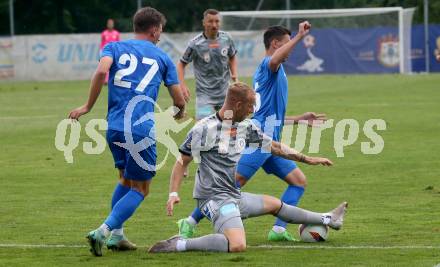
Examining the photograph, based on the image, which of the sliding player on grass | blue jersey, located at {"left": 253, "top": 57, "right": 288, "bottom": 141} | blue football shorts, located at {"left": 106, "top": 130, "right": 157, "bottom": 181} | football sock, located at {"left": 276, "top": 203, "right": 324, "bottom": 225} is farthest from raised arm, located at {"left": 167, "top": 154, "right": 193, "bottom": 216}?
blue jersey, located at {"left": 253, "top": 57, "right": 288, "bottom": 141}

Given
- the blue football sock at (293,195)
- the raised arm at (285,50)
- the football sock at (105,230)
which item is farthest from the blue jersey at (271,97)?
the football sock at (105,230)

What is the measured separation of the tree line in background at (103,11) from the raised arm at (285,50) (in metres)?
44.3

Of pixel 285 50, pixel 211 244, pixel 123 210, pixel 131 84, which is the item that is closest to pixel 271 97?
pixel 285 50

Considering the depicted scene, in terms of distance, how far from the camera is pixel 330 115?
24.1m

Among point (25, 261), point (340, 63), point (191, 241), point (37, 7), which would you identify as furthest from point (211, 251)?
point (37, 7)

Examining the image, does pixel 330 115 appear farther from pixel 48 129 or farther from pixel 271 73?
pixel 271 73

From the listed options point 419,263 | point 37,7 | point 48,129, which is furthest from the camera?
point 37,7

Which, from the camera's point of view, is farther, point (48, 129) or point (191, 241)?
point (48, 129)

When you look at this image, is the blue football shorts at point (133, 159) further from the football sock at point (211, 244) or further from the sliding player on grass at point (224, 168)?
the football sock at point (211, 244)

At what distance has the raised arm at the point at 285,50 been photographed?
959 cm

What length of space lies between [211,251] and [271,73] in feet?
6.36

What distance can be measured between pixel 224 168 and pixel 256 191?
4.33 metres

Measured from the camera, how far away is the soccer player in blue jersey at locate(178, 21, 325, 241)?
989 centimetres

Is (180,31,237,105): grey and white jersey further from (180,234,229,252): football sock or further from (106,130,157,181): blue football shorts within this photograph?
(180,234,229,252): football sock
